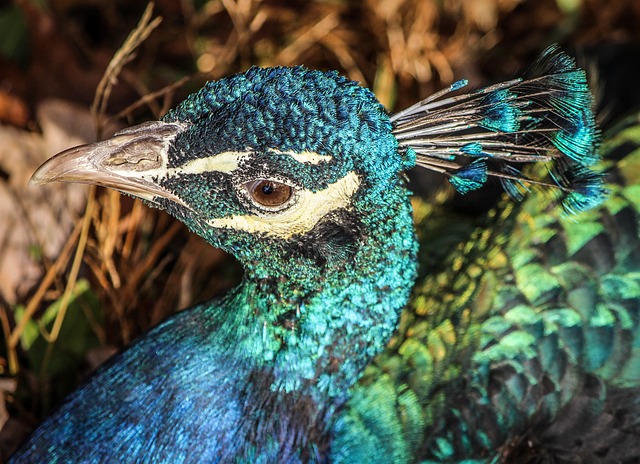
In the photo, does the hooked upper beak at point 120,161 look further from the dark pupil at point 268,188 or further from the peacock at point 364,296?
the dark pupil at point 268,188

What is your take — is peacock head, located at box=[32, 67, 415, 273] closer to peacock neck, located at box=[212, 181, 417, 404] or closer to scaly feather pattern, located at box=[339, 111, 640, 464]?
peacock neck, located at box=[212, 181, 417, 404]

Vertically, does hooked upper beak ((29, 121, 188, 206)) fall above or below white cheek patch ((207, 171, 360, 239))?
above

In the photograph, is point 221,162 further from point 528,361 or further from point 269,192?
point 528,361

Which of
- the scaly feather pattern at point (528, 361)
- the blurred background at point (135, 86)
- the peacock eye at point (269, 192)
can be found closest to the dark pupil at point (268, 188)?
the peacock eye at point (269, 192)

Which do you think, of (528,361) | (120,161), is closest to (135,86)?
(120,161)

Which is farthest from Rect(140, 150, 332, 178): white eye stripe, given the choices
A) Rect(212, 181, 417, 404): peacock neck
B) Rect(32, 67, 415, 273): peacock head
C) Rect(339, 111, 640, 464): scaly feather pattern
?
Rect(339, 111, 640, 464): scaly feather pattern

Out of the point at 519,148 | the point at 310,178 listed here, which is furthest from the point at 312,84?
the point at 519,148
